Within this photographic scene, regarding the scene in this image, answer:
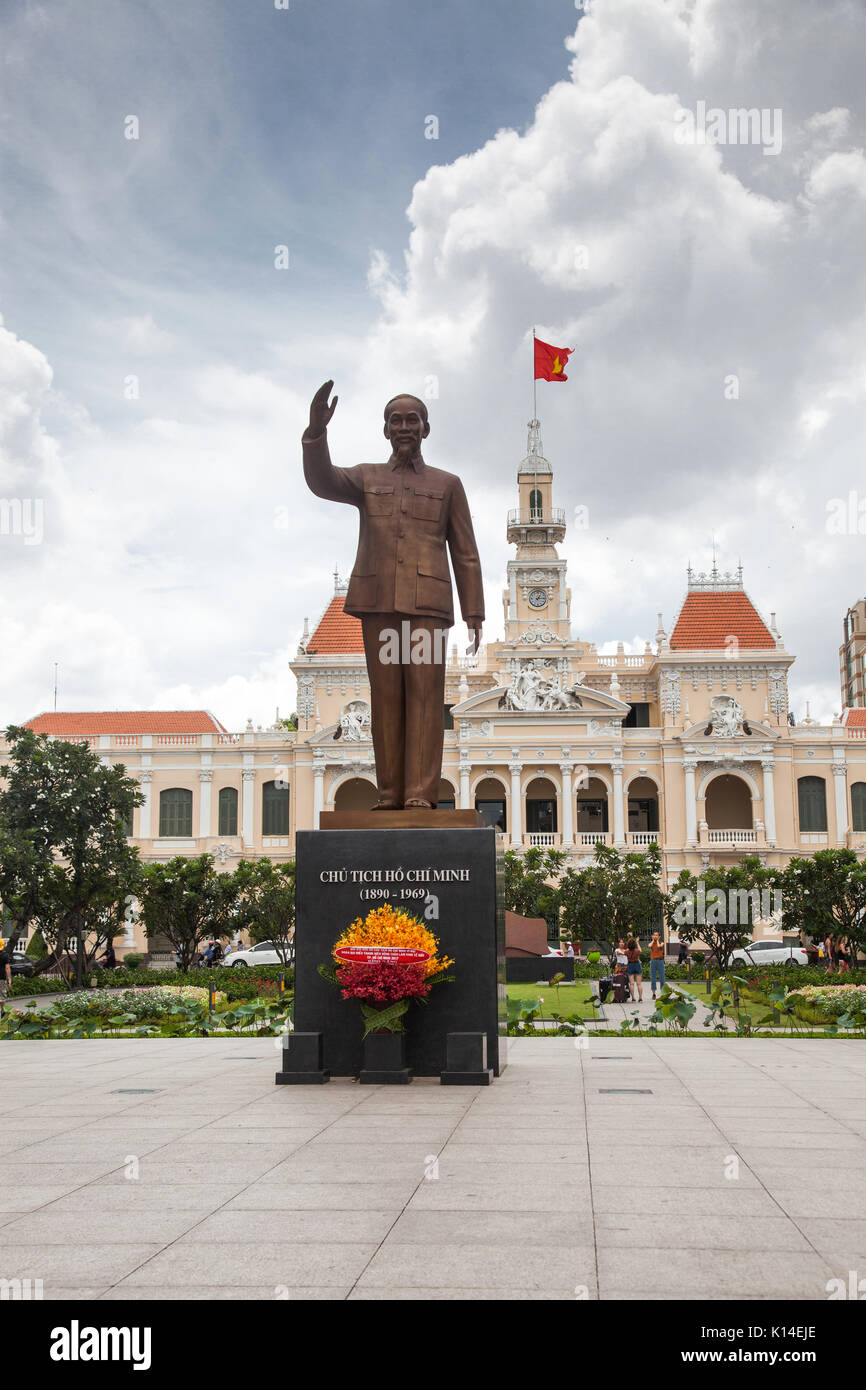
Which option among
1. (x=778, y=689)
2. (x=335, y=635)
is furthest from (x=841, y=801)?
(x=335, y=635)

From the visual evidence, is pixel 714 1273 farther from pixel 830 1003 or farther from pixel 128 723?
pixel 128 723

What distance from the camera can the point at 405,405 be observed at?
33.2ft

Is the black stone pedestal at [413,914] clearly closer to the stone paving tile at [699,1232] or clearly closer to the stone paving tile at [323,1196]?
the stone paving tile at [323,1196]

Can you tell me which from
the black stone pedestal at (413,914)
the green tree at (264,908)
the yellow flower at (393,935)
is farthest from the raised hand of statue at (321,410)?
the green tree at (264,908)

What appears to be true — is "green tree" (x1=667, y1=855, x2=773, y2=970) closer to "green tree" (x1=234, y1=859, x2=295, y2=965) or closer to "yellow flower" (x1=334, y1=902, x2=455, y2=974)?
"green tree" (x1=234, y1=859, x2=295, y2=965)

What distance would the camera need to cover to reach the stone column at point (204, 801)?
171 feet

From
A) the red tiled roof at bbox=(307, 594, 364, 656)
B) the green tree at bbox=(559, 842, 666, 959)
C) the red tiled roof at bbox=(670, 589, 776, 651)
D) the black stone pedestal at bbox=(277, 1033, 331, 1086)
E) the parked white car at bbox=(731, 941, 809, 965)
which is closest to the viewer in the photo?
the black stone pedestal at bbox=(277, 1033, 331, 1086)

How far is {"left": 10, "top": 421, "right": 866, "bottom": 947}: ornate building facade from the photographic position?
49688 mm

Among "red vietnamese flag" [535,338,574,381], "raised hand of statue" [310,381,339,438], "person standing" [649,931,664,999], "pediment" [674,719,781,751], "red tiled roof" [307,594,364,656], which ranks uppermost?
"red vietnamese flag" [535,338,574,381]

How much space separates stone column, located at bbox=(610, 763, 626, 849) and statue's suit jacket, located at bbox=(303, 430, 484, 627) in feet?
132

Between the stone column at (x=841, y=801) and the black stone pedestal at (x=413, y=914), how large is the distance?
42957mm

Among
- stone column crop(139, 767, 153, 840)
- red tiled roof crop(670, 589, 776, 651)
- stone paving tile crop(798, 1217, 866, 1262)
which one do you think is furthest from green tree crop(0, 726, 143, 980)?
red tiled roof crop(670, 589, 776, 651)

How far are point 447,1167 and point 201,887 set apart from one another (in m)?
24.2
